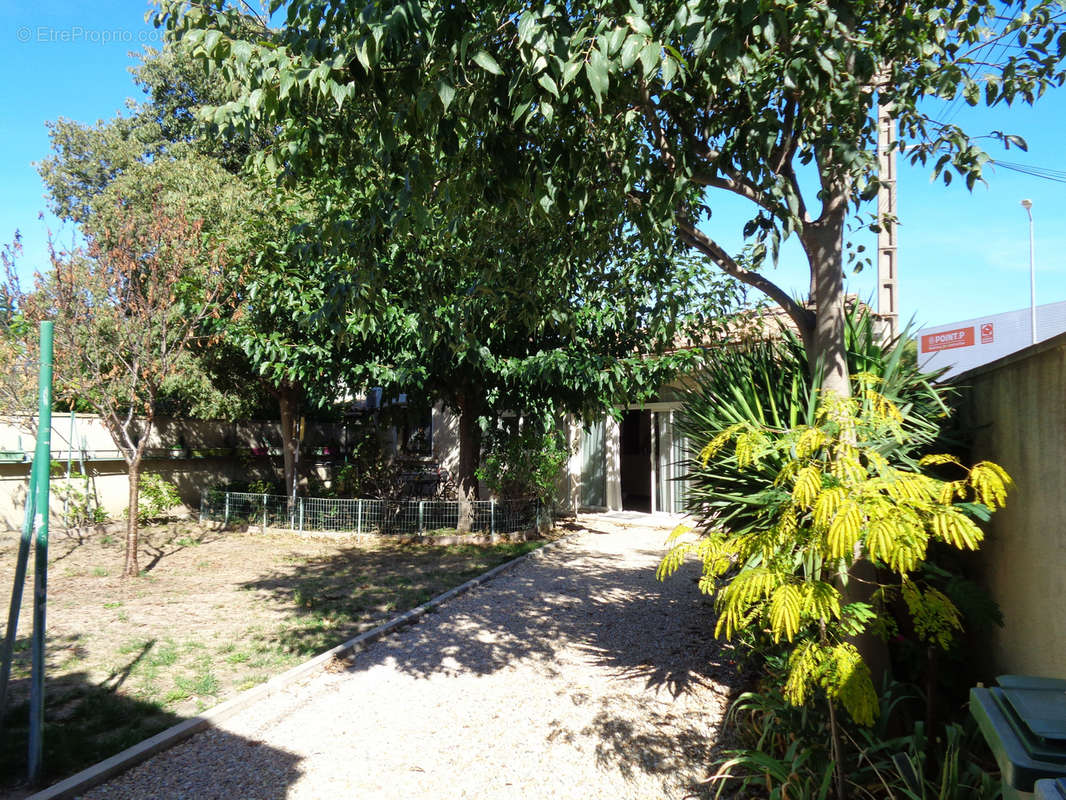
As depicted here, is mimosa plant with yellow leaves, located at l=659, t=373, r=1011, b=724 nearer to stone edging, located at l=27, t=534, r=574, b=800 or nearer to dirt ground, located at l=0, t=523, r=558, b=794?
stone edging, located at l=27, t=534, r=574, b=800

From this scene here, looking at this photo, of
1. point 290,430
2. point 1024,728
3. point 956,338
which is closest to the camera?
point 1024,728

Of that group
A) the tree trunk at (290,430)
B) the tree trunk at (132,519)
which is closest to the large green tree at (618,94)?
the tree trunk at (132,519)

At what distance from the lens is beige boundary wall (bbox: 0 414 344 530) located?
1061cm

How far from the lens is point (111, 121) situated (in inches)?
792

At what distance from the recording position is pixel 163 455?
13062mm

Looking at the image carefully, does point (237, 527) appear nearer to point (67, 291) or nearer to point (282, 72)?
point (67, 291)

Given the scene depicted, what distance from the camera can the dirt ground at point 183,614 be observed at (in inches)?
168

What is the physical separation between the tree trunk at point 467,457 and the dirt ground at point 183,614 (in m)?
0.77

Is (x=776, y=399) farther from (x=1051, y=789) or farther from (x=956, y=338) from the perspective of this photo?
(x=956, y=338)

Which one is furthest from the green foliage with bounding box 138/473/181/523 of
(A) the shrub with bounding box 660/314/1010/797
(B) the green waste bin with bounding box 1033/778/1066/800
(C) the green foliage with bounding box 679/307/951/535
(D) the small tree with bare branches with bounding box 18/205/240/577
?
(B) the green waste bin with bounding box 1033/778/1066/800

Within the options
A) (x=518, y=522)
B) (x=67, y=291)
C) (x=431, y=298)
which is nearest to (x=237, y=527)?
(x=518, y=522)

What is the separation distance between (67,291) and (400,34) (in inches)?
247

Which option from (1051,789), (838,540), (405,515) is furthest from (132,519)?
(1051,789)

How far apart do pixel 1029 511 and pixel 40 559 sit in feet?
17.4
